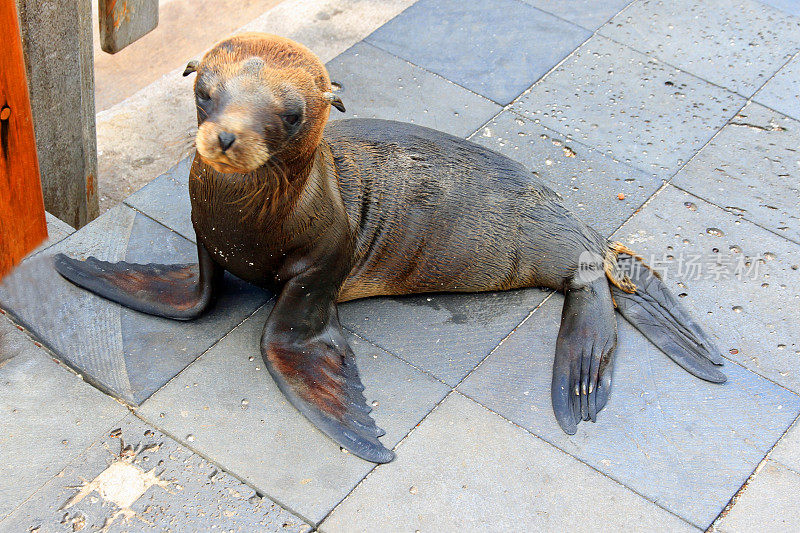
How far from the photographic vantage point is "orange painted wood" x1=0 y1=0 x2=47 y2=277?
3.46 m

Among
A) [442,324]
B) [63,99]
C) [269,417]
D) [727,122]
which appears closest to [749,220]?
[727,122]

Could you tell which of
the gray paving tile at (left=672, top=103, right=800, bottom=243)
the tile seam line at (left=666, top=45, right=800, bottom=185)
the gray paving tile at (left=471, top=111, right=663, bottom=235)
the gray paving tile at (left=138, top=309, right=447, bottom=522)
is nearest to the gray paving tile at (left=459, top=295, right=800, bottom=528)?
the gray paving tile at (left=138, top=309, right=447, bottom=522)

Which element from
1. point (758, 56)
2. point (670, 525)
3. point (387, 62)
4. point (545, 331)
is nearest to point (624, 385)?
point (545, 331)

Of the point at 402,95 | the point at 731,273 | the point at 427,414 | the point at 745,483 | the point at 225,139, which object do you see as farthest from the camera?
the point at 402,95

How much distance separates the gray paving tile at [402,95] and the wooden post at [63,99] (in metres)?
1.31

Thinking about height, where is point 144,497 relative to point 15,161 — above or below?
below

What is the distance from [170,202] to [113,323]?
81cm

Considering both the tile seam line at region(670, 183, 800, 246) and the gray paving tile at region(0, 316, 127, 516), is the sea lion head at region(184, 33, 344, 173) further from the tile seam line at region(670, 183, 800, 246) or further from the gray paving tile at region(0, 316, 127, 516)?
the tile seam line at region(670, 183, 800, 246)

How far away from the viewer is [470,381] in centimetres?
359

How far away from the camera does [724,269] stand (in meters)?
4.17

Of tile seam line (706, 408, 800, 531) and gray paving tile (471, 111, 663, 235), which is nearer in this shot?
tile seam line (706, 408, 800, 531)

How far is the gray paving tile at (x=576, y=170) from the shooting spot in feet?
14.5

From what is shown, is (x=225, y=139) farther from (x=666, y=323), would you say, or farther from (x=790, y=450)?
(x=790, y=450)

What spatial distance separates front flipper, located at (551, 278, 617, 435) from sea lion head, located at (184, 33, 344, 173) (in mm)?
1409
